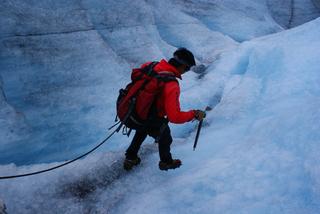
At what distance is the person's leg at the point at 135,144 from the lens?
3422 mm

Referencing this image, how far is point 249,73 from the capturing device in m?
5.23

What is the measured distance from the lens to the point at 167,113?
2.80 m

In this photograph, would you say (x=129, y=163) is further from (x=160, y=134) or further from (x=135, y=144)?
(x=160, y=134)

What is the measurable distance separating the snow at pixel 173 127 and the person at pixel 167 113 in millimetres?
170

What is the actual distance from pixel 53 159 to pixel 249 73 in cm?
302

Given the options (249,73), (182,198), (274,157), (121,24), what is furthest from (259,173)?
(121,24)

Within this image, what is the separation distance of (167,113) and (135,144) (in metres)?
0.80

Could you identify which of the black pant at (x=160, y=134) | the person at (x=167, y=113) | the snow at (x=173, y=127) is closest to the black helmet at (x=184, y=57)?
the person at (x=167, y=113)

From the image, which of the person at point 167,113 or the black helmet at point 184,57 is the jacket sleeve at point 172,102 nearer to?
the person at point 167,113

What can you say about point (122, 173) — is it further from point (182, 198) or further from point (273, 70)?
point (273, 70)

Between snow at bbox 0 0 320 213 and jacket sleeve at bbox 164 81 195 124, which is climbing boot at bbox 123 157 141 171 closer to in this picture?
snow at bbox 0 0 320 213

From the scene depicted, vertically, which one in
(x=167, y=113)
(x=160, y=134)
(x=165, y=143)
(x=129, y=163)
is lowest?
(x=129, y=163)

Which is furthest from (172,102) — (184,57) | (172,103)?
(184,57)

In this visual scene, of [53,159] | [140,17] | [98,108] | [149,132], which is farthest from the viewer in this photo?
[140,17]
